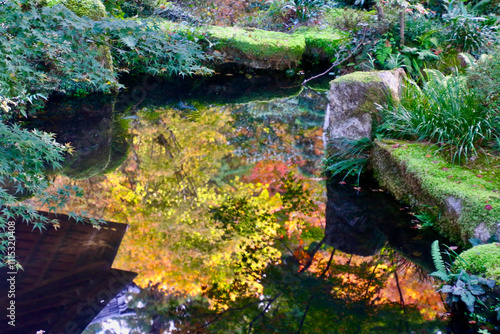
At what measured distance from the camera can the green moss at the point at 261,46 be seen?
9.72 metres

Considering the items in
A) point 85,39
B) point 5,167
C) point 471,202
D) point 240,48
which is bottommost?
point 240,48

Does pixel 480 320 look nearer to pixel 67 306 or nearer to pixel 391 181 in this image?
pixel 391 181

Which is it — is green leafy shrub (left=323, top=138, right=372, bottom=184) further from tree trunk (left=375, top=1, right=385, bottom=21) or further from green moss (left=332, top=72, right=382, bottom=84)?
tree trunk (left=375, top=1, right=385, bottom=21)

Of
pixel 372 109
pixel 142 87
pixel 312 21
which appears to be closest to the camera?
pixel 372 109

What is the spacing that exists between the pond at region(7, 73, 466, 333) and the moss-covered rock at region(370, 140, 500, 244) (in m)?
0.22

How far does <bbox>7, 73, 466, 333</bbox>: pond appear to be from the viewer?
2.92m

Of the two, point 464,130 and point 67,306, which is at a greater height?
point 464,130

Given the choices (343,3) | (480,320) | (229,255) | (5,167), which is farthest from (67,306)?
(343,3)

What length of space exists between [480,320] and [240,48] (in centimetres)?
841

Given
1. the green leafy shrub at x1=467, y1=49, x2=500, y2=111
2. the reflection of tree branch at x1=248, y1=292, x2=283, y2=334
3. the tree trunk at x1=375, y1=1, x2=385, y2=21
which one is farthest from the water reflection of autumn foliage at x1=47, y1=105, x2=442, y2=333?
the tree trunk at x1=375, y1=1, x2=385, y2=21

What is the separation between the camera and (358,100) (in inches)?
189

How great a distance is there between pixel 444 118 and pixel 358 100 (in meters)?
1.02

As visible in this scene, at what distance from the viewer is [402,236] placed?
12.5ft

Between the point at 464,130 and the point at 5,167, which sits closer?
the point at 5,167
